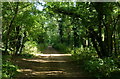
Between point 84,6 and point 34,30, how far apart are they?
29.6ft

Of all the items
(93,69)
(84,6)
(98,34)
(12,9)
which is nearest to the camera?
(93,69)

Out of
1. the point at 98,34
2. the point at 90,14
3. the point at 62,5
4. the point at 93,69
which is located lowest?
the point at 93,69

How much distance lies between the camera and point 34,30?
21.3 m

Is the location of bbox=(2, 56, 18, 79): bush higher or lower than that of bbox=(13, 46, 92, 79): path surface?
higher

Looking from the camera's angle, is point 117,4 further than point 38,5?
No

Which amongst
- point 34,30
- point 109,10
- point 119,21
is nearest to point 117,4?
point 109,10

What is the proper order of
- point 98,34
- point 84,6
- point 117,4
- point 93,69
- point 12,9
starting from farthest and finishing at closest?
point 98,34, point 12,9, point 84,6, point 117,4, point 93,69

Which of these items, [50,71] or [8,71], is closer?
[8,71]

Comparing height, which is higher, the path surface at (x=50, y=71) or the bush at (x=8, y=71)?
the bush at (x=8, y=71)

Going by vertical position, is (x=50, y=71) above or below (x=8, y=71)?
below

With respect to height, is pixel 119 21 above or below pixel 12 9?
below

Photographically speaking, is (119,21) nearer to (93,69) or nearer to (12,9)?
(93,69)

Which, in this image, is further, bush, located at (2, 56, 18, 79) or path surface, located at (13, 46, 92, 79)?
path surface, located at (13, 46, 92, 79)

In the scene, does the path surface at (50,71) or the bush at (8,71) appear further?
the path surface at (50,71)
